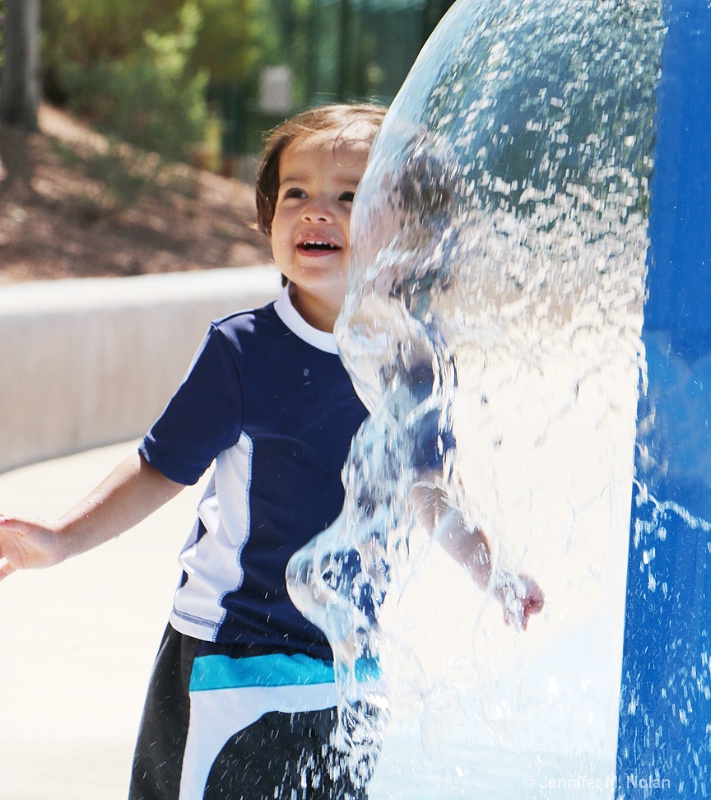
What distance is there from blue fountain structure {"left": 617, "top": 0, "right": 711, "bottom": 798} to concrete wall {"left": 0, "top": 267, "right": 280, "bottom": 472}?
13.2 feet

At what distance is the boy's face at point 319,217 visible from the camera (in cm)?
192

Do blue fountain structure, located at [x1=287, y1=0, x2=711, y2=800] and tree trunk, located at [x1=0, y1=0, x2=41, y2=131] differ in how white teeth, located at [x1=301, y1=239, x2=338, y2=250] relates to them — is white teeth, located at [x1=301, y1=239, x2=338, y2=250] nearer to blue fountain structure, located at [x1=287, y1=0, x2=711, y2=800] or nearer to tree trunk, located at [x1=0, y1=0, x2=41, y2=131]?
blue fountain structure, located at [x1=287, y1=0, x2=711, y2=800]

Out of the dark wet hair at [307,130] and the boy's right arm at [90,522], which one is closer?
the boy's right arm at [90,522]

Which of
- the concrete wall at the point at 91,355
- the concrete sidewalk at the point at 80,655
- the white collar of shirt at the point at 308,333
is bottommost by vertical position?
the concrete sidewalk at the point at 80,655

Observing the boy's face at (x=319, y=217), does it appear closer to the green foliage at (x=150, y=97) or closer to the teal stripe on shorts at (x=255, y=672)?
the teal stripe on shorts at (x=255, y=672)

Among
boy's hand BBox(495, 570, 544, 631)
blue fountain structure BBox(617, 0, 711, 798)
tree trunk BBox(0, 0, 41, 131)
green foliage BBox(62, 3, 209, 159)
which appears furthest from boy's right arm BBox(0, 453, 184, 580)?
tree trunk BBox(0, 0, 41, 131)

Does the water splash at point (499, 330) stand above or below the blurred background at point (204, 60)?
below

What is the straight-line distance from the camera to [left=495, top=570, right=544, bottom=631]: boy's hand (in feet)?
5.69

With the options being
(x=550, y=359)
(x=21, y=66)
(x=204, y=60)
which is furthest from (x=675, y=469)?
(x=204, y=60)

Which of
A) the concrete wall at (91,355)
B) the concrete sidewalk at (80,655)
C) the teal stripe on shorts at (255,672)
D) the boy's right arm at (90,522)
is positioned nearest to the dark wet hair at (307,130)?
the boy's right arm at (90,522)

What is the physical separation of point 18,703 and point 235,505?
4.92ft

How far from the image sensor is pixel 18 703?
304 cm

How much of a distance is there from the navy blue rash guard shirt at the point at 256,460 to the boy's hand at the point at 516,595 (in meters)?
0.26

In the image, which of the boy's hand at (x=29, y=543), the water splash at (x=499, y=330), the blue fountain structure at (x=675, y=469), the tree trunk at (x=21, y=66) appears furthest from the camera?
the tree trunk at (x=21, y=66)
